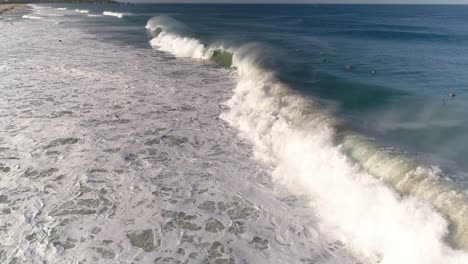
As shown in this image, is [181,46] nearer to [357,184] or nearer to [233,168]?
[233,168]

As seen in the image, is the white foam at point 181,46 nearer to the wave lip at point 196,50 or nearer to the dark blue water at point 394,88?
the wave lip at point 196,50

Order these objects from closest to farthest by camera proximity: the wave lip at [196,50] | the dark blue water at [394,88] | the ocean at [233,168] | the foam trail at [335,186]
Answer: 1. the foam trail at [335,186]
2. the ocean at [233,168]
3. the dark blue water at [394,88]
4. the wave lip at [196,50]

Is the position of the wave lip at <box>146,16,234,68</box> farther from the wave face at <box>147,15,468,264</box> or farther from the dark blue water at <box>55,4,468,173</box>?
the wave face at <box>147,15,468,264</box>

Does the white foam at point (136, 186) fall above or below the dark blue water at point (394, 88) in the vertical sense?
below

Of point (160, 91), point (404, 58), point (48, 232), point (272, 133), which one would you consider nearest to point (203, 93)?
point (160, 91)

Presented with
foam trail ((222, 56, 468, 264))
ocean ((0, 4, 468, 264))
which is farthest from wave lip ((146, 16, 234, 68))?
foam trail ((222, 56, 468, 264))

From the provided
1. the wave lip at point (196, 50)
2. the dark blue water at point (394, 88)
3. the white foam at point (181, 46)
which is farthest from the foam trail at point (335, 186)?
the white foam at point (181, 46)

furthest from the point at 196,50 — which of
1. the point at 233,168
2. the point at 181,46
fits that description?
the point at 233,168
